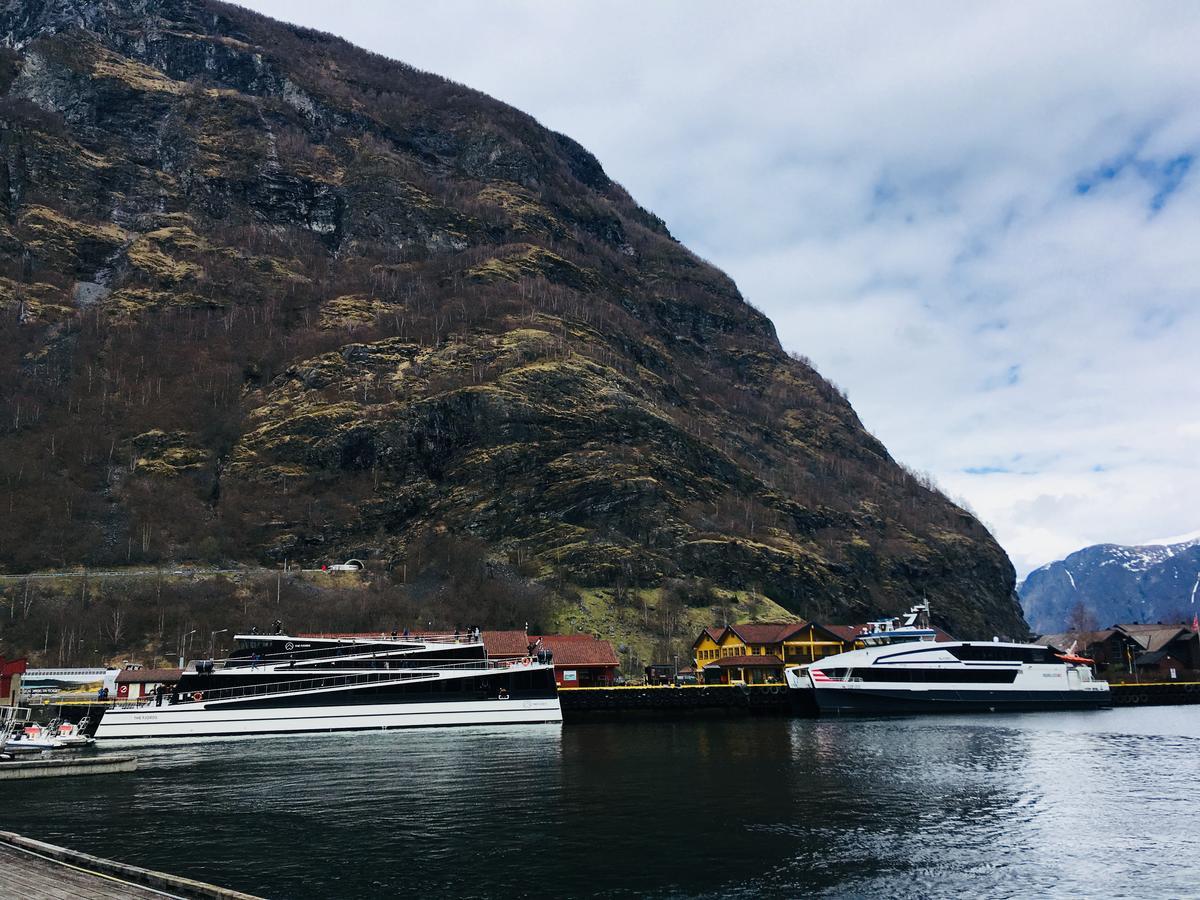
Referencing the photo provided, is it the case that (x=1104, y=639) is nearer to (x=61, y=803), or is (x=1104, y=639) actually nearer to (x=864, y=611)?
(x=864, y=611)

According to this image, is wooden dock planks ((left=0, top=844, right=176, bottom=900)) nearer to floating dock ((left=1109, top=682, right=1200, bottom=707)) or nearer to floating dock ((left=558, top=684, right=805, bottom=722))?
floating dock ((left=558, top=684, right=805, bottom=722))

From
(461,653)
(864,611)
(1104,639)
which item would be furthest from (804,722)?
(1104,639)

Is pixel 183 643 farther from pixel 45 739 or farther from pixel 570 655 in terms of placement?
pixel 45 739

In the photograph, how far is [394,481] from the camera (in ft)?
509

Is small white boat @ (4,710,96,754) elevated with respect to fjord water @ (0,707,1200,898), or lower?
elevated

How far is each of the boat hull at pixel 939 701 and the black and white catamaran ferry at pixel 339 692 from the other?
27975 mm

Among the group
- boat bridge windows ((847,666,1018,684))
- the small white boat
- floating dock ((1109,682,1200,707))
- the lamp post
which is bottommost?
floating dock ((1109,682,1200,707))

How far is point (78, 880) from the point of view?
783 inches

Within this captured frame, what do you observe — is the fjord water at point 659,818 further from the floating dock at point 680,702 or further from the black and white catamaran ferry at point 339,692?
the floating dock at point 680,702

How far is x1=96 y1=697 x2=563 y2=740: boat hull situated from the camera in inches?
2908

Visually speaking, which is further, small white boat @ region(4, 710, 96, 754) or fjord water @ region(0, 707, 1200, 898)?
small white boat @ region(4, 710, 96, 754)

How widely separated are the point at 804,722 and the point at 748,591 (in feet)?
208

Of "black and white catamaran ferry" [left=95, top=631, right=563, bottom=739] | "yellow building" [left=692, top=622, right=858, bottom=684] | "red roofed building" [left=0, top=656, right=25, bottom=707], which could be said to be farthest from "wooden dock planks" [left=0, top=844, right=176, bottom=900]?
"yellow building" [left=692, top=622, right=858, bottom=684]

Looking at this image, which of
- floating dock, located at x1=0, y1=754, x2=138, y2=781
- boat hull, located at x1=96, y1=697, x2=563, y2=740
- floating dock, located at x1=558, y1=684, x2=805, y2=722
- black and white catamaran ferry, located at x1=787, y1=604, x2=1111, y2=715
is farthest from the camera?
floating dock, located at x1=558, y1=684, x2=805, y2=722
